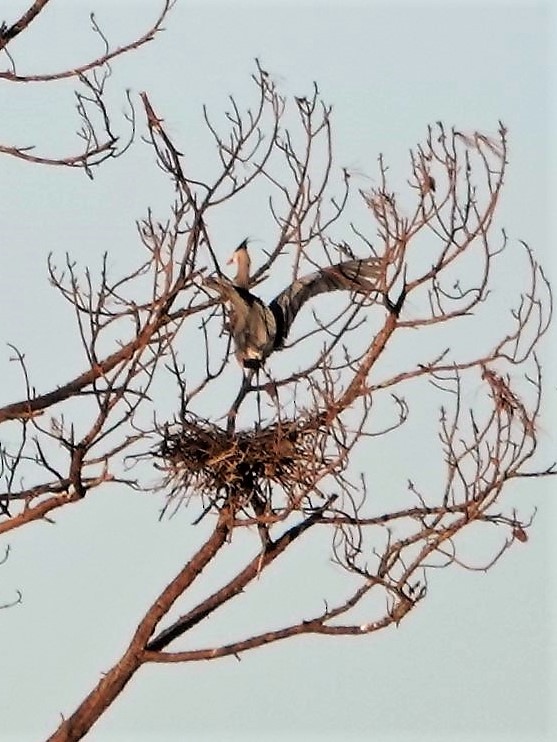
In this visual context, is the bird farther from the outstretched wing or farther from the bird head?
the bird head

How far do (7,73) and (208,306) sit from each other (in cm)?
135

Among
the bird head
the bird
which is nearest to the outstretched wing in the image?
the bird

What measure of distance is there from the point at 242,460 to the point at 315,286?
111 cm

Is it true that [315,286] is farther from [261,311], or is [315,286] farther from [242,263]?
[242,263]

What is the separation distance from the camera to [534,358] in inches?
291

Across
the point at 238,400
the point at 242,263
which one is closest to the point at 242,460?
the point at 238,400

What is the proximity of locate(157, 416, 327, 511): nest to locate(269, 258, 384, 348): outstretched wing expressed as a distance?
0.68 m

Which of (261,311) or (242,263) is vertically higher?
(242,263)

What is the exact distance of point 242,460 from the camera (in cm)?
767

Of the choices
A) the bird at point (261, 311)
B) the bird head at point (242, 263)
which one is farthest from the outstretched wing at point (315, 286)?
the bird head at point (242, 263)

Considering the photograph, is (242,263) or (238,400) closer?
(238,400)

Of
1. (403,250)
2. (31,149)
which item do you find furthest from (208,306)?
(403,250)

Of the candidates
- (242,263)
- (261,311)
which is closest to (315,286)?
(261,311)

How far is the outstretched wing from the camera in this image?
7.78 m
